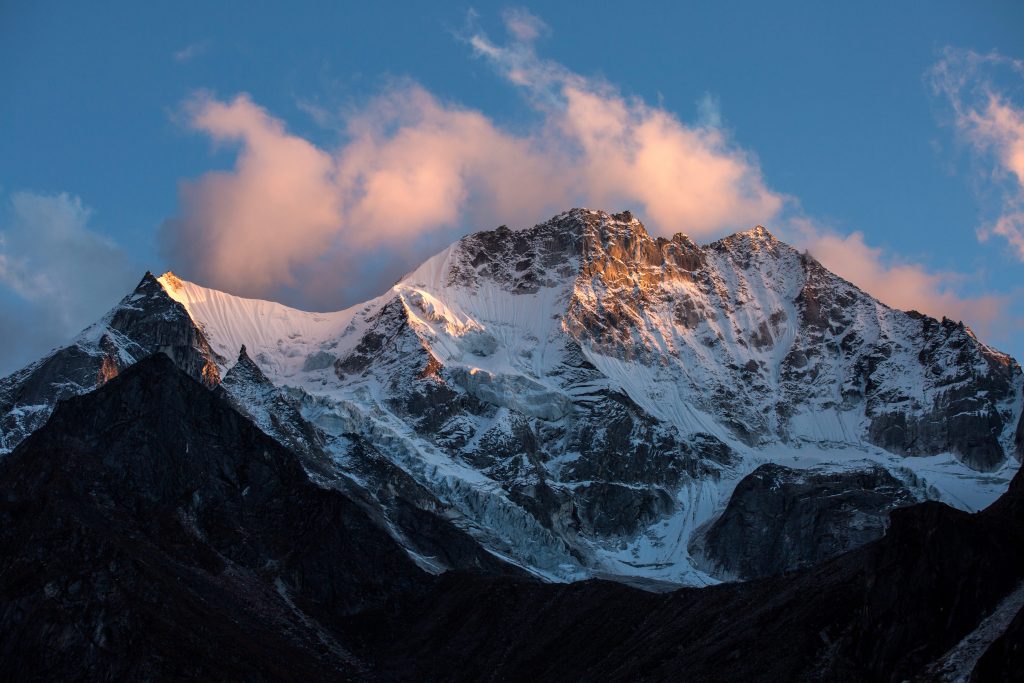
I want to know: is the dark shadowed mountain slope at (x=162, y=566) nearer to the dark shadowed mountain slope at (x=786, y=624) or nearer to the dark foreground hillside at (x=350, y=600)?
the dark foreground hillside at (x=350, y=600)

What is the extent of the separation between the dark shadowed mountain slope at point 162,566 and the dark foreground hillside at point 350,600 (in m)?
0.27

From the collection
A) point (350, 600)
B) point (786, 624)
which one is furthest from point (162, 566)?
point (786, 624)

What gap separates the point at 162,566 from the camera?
162 m

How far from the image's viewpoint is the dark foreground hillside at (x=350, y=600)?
3925 inches

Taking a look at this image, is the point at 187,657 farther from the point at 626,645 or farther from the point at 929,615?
the point at 929,615

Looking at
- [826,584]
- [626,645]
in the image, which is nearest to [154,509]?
[626,645]

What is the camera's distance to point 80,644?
13850 cm

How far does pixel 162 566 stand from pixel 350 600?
29033mm

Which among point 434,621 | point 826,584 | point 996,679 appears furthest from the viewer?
point 434,621

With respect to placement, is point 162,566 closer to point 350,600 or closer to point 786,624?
point 350,600

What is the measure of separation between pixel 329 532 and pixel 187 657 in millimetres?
56535

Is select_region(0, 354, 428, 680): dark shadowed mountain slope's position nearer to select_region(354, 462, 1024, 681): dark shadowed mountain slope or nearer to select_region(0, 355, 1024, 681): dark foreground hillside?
select_region(0, 355, 1024, 681): dark foreground hillside

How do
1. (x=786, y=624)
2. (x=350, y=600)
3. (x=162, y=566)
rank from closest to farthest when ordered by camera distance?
(x=786, y=624) < (x=162, y=566) < (x=350, y=600)

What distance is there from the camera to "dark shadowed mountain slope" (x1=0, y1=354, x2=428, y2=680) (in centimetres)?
13925
